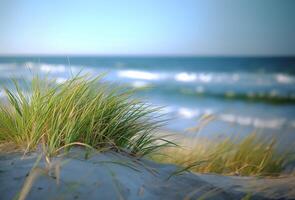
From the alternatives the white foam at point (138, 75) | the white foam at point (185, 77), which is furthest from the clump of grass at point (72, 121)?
the white foam at point (138, 75)

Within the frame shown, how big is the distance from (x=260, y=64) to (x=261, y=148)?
29.9m

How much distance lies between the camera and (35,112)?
2172 mm

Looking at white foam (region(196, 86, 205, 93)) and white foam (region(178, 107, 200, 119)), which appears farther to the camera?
white foam (region(196, 86, 205, 93))

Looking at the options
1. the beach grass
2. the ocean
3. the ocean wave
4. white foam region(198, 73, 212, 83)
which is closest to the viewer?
the beach grass

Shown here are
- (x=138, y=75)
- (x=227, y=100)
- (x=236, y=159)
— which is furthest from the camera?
(x=138, y=75)

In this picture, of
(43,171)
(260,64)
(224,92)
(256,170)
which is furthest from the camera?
(260,64)

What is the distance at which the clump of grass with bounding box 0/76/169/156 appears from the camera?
2092 millimetres

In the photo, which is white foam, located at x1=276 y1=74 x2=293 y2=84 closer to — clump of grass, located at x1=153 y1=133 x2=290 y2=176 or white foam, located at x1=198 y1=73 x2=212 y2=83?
white foam, located at x1=198 y1=73 x2=212 y2=83

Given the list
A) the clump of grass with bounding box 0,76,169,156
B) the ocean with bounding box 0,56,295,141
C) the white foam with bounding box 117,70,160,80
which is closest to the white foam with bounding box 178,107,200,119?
the ocean with bounding box 0,56,295,141

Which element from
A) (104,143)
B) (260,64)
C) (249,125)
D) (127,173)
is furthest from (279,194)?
(260,64)

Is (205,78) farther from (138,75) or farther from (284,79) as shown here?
(138,75)

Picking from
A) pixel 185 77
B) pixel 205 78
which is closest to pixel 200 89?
pixel 205 78

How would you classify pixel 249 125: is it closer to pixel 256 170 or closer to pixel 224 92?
pixel 256 170

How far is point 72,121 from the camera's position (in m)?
2.07
